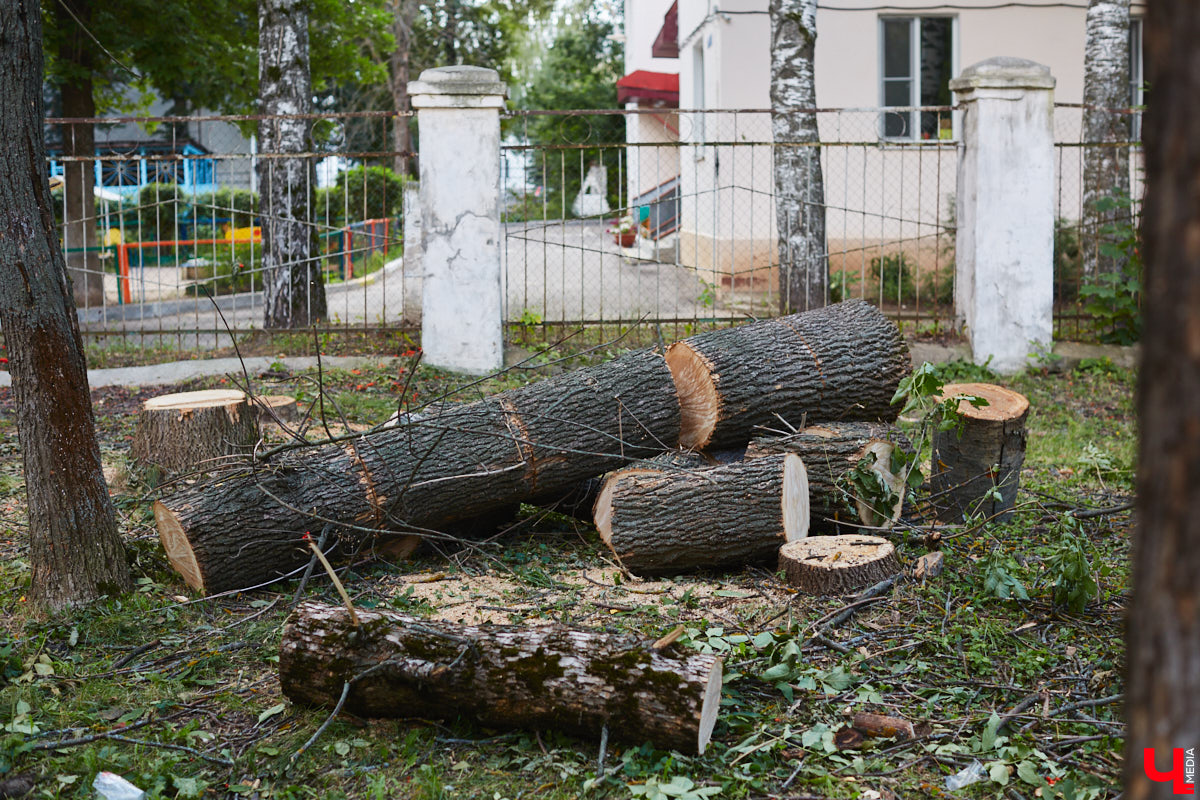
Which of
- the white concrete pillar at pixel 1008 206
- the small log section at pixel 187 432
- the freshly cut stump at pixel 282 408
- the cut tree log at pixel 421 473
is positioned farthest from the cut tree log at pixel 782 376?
the white concrete pillar at pixel 1008 206

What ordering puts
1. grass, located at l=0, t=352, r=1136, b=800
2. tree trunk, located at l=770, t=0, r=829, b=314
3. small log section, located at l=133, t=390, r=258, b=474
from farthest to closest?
tree trunk, located at l=770, t=0, r=829, b=314, small log section, located at l=133, t=390, r=258, b=474, grass, located at l=0, t=352, r=1136, b=800

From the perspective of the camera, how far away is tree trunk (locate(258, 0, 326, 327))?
986 cm

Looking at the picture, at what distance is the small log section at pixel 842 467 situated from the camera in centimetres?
482

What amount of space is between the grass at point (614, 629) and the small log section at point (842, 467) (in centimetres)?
21

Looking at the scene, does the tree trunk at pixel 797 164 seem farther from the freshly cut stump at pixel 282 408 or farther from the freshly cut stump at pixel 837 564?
the freshly cut stump at pixel 837 564

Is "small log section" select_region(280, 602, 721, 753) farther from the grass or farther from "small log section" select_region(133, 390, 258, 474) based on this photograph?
"small log section" select_region(133, 390, 258, 474)

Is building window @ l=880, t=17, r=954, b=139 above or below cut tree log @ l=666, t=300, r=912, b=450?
above

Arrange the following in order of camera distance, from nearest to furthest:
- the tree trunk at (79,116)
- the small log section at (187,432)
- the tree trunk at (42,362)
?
the tree trunk at (42,362) → the small log section at (187,432) → the tree trunk at (79,116)

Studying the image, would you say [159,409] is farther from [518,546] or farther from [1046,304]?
[1046,304]

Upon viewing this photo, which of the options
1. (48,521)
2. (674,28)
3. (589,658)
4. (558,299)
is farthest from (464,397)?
(674,28)

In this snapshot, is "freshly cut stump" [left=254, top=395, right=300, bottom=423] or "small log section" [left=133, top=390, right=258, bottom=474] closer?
"small log section" [left=133, top=390, right=258, bottom=474]

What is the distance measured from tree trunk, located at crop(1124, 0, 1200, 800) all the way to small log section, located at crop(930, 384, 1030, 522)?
145 inches

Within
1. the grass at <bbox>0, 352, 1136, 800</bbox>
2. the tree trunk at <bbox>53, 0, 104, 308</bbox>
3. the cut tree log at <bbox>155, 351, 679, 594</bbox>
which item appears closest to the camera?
the grass at <bbox>0, 352, 1136, 800</bbox>

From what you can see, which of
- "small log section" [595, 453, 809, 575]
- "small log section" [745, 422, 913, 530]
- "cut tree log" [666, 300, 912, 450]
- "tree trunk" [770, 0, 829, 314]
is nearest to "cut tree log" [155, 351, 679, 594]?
"cut tree log" [666, 300, 912, 450]
